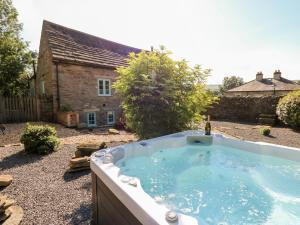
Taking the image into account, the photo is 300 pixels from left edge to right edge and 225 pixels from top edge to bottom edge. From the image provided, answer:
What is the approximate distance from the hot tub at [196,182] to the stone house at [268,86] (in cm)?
2024

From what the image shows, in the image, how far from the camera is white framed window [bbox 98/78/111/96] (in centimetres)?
1234

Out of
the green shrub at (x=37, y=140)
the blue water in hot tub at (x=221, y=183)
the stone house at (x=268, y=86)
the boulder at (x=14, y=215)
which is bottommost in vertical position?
the boulder at (x=14, y=215)

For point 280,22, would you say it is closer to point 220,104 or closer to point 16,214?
point 220,104

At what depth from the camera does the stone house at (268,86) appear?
2248 centimetres

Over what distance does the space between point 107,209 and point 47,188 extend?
1.86 metres

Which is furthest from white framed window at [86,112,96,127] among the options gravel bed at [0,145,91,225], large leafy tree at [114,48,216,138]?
large leafy tree at [114,48,216,138]

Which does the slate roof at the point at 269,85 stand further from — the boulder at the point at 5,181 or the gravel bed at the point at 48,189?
the boulder at the point at 5,181

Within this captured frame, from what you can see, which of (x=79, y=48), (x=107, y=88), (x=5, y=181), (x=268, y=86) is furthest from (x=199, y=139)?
(x=268, y=86)

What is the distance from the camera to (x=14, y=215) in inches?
100

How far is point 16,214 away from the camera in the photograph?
8.42 ft

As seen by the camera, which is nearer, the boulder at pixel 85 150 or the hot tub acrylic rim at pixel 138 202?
the hot tub acrylic rim at pixel 138 202

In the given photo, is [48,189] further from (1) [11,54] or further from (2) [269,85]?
(2) [269,85]

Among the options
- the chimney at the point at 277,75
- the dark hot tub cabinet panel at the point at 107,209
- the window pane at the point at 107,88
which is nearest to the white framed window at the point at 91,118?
the window pane at the point at 107,88

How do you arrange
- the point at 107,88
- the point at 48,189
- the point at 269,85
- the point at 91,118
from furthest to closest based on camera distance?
the point at 269,85, the point at 107,88, the point at 91,118, the point at 48,189
